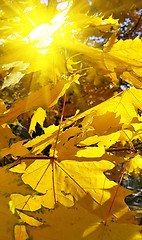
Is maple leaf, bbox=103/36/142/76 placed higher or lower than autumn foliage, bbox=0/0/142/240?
higher

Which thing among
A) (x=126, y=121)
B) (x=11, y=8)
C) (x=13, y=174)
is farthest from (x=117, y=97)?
(x=11, y=8)

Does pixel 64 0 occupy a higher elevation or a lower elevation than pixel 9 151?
higher

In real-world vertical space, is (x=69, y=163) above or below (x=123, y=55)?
below

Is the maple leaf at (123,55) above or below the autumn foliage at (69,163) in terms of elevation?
above

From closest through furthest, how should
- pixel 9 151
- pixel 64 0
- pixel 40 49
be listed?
pixel 9 151 < pixel 40 49 < pixel 64 0

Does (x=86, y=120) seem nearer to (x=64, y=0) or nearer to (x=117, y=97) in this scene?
(x=117, y=97)

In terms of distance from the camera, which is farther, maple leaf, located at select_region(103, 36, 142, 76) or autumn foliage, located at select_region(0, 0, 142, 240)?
maple leaf, located at select_region(103, 36, 142, 76)

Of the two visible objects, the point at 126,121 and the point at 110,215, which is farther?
the point at 126,121

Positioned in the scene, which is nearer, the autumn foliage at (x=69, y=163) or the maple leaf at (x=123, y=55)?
the autumn foliage at (x=69, y=163)

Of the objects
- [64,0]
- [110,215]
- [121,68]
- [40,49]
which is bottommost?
[110,215]

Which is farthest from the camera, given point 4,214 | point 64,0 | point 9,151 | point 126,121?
point 64,0
